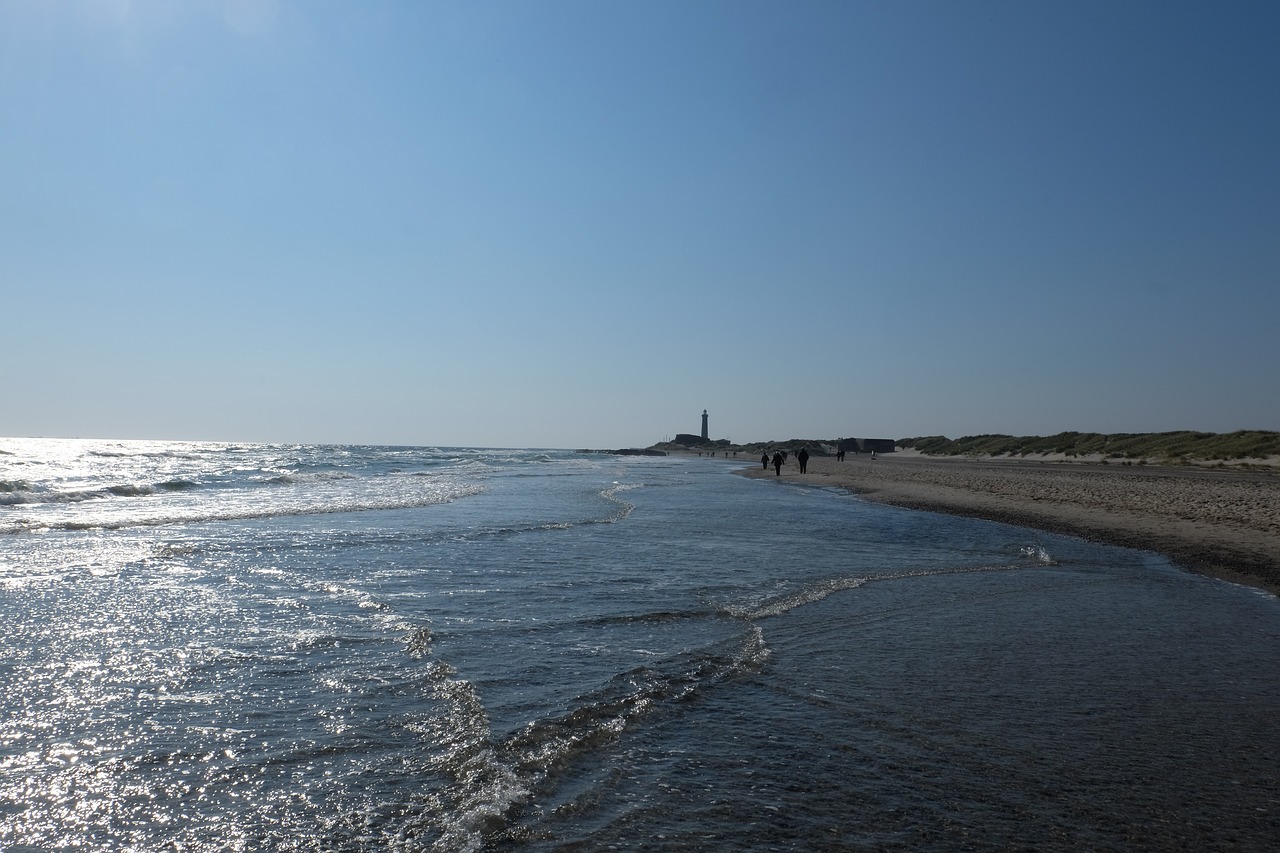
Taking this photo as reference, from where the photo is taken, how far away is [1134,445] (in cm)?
A: 6391

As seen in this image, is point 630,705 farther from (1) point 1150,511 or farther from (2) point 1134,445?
(2) point 1134,445

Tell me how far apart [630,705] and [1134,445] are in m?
70.3

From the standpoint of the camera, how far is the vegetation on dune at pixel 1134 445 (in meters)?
51.0

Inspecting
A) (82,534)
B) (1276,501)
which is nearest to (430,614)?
(82,534)

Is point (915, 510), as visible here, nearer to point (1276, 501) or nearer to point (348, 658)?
point (1276, 501)

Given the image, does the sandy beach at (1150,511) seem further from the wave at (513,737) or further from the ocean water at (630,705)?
the wave at (513,737)

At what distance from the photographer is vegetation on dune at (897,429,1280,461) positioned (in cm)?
5097

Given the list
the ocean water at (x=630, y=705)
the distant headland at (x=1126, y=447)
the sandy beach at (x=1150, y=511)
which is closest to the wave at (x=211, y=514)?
the ocean water at (x=630, y=705)

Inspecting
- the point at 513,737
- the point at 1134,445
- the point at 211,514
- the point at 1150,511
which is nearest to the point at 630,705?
the point at 513,737

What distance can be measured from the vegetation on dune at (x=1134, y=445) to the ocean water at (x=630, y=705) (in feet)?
157

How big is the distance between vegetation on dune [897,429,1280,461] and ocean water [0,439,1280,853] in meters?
47.8

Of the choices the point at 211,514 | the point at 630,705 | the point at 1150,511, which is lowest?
the point at 630,705

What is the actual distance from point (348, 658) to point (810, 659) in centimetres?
451

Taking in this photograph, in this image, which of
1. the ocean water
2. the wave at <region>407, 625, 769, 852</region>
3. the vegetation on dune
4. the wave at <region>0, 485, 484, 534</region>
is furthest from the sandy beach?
the vegetation on dune
